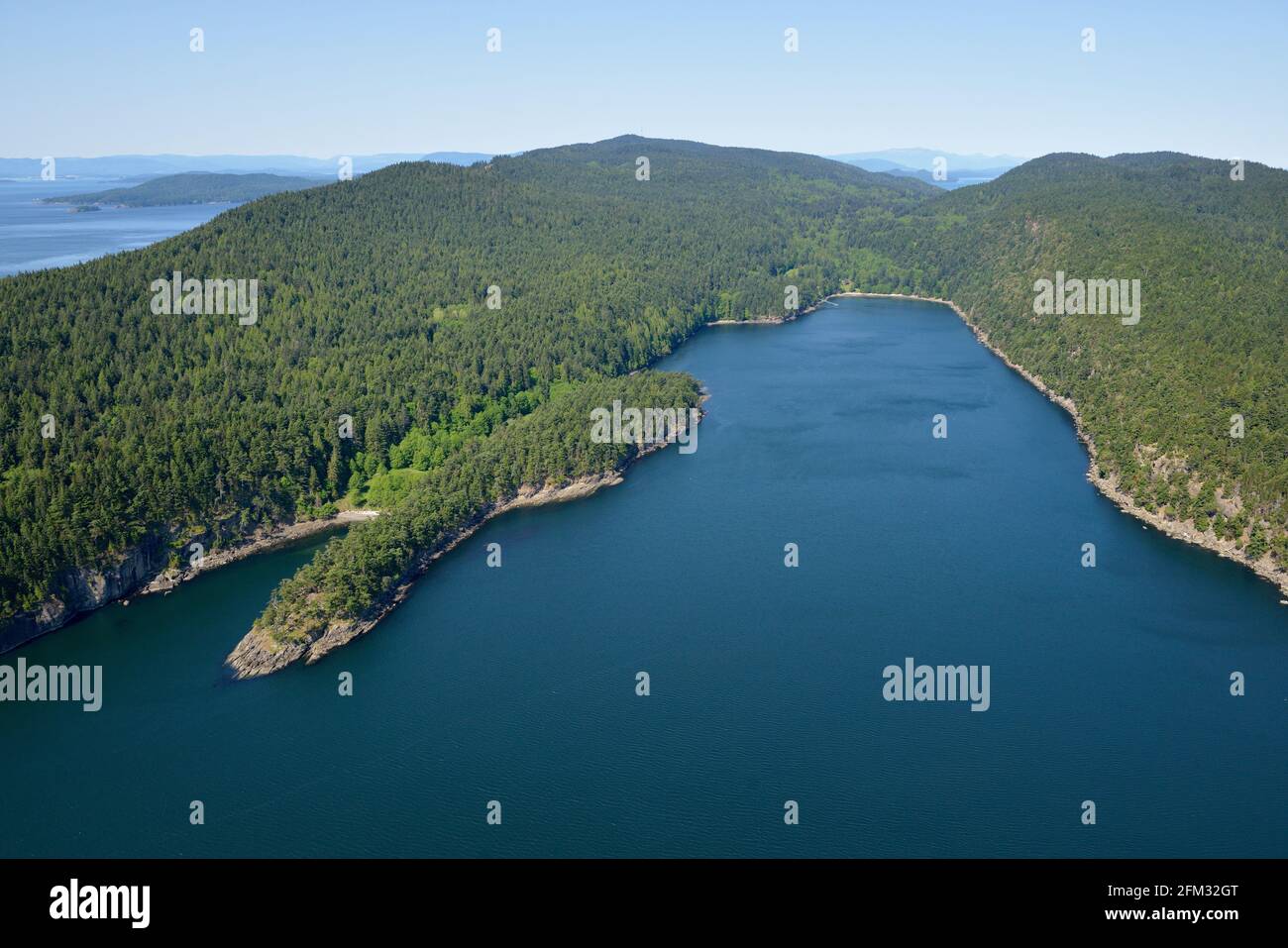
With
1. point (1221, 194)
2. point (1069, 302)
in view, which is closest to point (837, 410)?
point (1069, 302)

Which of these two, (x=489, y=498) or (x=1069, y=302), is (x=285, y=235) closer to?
(x=489, y=498)

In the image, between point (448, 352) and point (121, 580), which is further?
point (448, 352)
